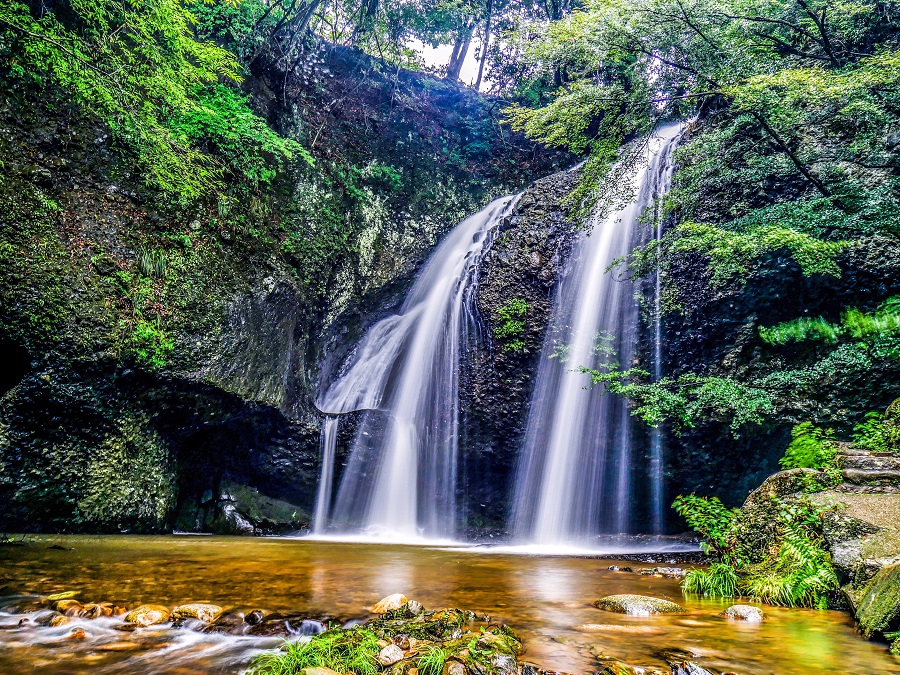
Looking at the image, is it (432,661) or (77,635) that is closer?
(432,661)

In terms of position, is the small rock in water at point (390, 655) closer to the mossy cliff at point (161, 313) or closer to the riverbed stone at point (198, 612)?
the riverbed stone at point (198, 612)

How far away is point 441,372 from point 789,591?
25.9 ft

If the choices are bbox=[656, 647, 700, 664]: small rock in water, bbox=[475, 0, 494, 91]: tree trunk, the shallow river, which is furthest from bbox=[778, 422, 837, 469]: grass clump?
bbox=[475, 0, 494, 91]: tree trunk

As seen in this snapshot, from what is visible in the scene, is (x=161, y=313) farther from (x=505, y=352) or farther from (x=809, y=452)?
(x=809, y=452)

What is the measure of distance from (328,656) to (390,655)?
0.29 m

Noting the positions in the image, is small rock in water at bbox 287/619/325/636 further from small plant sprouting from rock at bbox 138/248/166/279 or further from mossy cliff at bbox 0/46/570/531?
small plant sprouting from rock at bbox 138/248/166/279

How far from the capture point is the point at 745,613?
10.0 feet

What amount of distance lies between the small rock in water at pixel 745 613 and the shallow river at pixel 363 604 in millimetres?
72

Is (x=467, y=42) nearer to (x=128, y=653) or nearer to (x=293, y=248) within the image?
(x=293, y=248)

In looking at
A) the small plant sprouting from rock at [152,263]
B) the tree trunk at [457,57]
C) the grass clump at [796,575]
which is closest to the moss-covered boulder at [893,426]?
the grass clump at [796,575]

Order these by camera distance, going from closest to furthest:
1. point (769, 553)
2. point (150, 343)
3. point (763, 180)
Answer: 1. point (769, 553)
2. point (150, 343)
3. point (763, 180)

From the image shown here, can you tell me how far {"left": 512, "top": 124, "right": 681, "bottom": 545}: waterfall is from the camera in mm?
9141

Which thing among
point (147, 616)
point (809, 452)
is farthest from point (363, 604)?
point (809, 452)

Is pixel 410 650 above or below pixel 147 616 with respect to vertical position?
above
